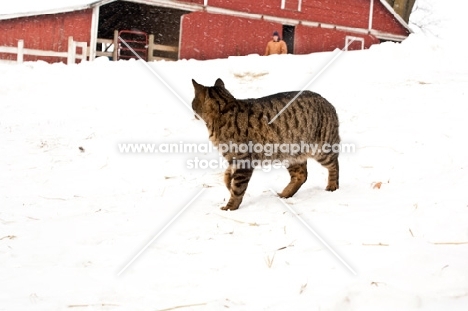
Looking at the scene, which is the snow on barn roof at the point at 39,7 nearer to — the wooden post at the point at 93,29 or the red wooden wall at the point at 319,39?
the wooden post at the point at 93,29

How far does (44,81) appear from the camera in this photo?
14.2 m

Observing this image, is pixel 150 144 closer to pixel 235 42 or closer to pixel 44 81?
pixel 44 81

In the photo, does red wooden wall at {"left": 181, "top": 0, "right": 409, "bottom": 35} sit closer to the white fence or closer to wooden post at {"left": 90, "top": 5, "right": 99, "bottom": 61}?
wooden post at {"left": 90, "top": 5, "right": 99, "bottom": 61}

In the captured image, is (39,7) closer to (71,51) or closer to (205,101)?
(71,51)

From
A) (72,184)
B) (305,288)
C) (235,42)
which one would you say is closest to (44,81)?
(72,184)

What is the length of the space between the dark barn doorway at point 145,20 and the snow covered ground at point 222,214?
11444 mm

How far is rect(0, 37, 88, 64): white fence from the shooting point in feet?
56.7

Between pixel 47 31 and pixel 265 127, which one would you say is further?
pixel 47 31

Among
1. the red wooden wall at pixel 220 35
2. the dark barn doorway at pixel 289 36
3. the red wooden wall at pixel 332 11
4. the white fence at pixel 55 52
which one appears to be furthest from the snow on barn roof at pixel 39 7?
the dark barn doorway at pixel 289 36

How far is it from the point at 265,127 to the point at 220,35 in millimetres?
17595

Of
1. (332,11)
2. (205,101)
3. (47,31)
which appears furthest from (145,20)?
(205,101)

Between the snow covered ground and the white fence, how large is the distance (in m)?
5.64

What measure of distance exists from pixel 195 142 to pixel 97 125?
281cm

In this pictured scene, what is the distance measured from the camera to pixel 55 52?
1778 centimetres
